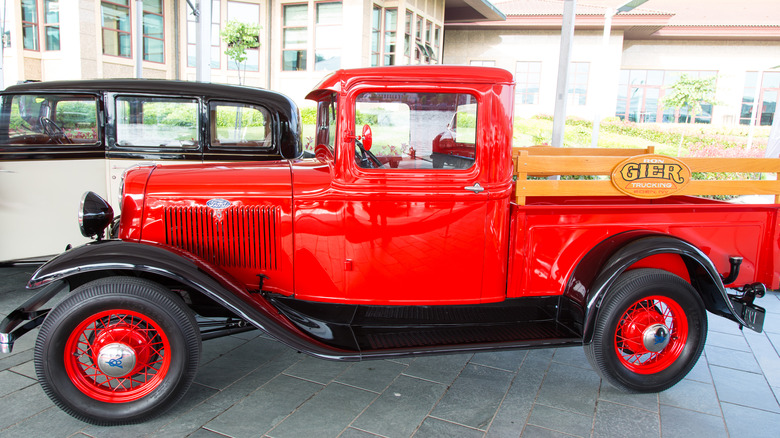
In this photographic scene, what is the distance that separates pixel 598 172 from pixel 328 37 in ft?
51.2

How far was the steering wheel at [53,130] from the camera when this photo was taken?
192 inches

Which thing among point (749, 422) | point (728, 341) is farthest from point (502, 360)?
point (728, 341)

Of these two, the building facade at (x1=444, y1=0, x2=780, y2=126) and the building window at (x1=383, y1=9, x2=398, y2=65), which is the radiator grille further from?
the building facade at (x1=444, y1=0, x2=780, y2=126)

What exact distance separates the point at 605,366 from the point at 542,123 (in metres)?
17.9

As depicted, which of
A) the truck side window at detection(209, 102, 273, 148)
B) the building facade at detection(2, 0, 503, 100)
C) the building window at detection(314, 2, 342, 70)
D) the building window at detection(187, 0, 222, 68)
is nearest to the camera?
the truck side window at detection(209, 102, 273, 148)

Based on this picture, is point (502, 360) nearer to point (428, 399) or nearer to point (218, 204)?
point (428, 399)

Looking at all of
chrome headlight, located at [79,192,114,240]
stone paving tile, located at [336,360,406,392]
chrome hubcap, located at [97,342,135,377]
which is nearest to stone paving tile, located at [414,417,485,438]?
stone paving tile, located at [336,360,406,392]

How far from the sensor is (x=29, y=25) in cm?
1517

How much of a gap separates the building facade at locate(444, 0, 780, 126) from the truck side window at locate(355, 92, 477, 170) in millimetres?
20056

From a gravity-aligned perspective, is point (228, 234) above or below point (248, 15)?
below

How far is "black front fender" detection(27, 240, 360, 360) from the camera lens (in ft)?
8.41

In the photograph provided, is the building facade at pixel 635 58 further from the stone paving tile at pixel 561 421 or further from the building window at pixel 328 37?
the stone paving tile at pixel 561 421

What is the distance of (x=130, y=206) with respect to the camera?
3006mm

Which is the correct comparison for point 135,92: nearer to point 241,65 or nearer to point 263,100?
point 263,100
